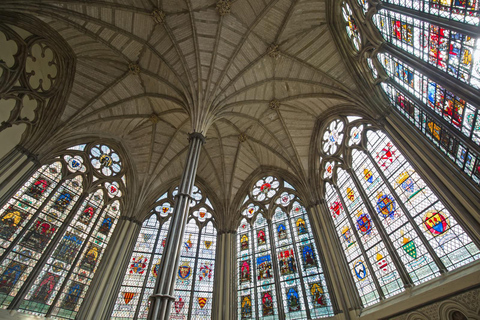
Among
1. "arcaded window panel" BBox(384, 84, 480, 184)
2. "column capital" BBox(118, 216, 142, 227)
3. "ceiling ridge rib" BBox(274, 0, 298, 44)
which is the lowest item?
"arcaded window panel" BBox(384, 84, 480, 184)

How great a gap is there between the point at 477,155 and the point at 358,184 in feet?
16.1

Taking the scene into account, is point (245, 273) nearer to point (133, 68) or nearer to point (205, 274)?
point (205, 274)

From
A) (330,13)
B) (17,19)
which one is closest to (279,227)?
(330,13)

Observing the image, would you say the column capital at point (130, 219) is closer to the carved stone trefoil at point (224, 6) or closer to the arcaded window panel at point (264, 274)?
the arcaded window panel at point (264, 274)

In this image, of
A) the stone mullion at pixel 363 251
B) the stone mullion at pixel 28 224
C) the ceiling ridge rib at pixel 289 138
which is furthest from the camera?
the ceiling ridge rib at pixel 289 138

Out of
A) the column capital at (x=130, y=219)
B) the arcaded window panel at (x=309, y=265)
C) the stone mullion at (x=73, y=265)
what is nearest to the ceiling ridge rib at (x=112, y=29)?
the column capital at (x=130, y=219)

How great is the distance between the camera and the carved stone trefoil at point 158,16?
1153 cm

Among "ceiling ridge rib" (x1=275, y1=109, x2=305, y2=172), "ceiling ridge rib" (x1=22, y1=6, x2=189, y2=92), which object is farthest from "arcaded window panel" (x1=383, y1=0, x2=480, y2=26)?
"ceiling ridge rib" (x1=22, y1=6, x2=189, y2=92)

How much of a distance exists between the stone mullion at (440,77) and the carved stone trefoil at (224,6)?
21.3ft

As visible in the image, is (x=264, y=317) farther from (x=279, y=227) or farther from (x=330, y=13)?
(x=330, y=13)

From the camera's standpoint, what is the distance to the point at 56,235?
1165 cm

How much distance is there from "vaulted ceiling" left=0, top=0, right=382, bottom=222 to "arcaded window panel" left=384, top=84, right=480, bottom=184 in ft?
6.49

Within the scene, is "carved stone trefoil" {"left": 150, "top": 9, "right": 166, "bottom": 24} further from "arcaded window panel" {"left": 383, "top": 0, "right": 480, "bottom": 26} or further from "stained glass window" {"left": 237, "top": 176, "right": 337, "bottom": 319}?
"stained glass window" {"left": 237, "top": 176, "right": 337, "bottom": 319}

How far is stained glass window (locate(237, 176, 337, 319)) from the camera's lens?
1164 centimetres
